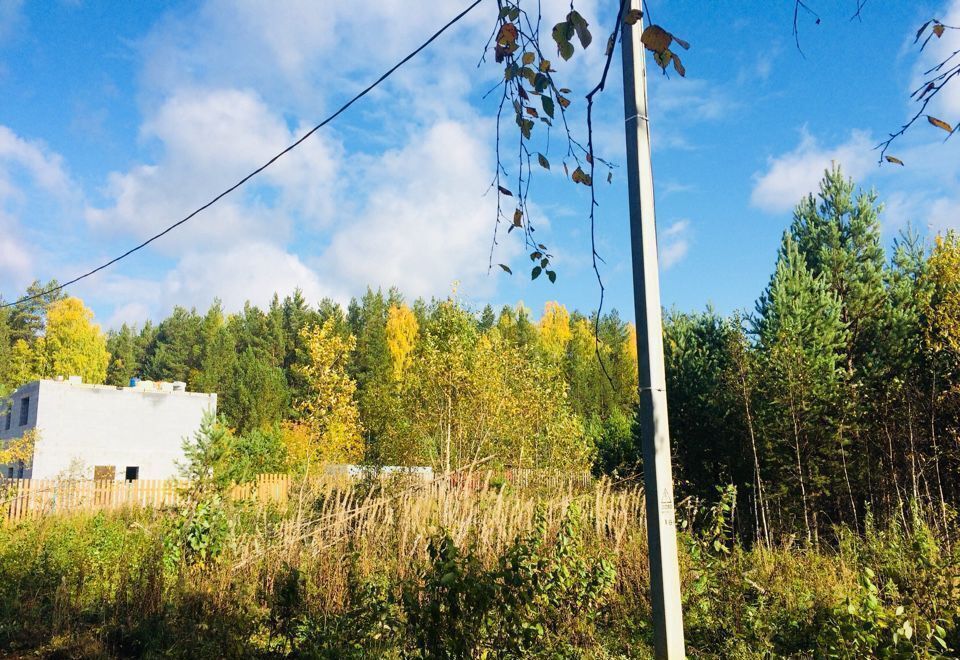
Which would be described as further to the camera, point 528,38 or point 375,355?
point 375,355

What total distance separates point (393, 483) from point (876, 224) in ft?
40.3

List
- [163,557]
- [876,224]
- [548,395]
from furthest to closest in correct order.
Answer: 1. [548,395]
2. [876,224]
3. [163,557]

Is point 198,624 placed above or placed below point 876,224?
below

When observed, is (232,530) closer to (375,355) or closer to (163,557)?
(163,557)

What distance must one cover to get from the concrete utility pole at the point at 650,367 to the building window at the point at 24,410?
3281 cm

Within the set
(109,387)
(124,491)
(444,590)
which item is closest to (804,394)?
(444,590)

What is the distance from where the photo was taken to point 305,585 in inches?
235

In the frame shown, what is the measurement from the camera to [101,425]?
3009 cm

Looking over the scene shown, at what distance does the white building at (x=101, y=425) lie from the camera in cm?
2839

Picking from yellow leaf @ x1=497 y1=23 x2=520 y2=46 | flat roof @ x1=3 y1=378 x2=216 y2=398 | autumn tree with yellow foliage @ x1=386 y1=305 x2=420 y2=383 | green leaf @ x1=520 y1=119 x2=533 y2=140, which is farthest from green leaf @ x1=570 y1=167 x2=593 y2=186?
autumn tree with yellow foliage @ x1=386 y1=305 x2=420 y2=383

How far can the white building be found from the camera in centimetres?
2839

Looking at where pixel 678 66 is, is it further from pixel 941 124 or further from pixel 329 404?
pixel 329 404

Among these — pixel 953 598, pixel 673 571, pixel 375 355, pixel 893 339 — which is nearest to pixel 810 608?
pixel 953 598

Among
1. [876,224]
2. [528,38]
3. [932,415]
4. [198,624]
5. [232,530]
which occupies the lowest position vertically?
[198,624]
